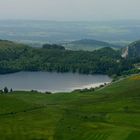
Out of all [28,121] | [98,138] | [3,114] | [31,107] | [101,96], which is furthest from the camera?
[101,96]

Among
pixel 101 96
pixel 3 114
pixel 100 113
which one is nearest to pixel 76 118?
pixel 100 113

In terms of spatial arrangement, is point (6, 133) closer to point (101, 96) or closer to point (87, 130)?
point (87, 130)

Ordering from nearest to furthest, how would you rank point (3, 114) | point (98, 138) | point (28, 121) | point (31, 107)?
point (98, 138) → point (28, 121) → point (3, 114) → point (31, 107)

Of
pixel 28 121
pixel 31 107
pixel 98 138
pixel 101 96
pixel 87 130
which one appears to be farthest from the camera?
pixel 101 96

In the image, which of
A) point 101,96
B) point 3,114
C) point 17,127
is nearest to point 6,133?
point 17,127

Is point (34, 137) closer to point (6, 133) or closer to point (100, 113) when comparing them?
point (6, 133)

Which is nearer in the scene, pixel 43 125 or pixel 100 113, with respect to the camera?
pixel 43 125
